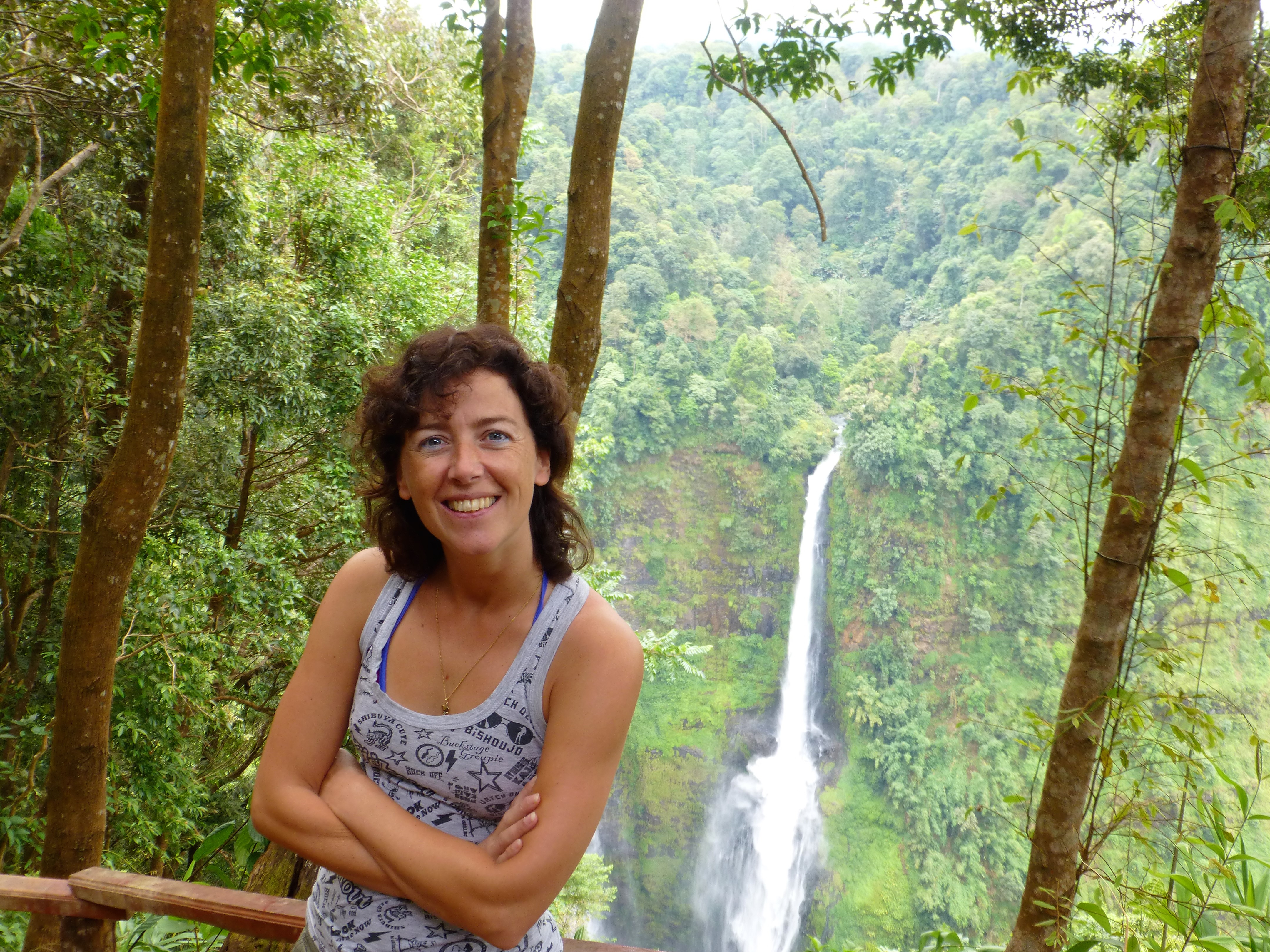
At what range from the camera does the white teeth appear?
93 cm

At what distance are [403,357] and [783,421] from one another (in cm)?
2170

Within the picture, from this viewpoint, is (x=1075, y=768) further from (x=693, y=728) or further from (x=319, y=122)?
(x=693, y=728)

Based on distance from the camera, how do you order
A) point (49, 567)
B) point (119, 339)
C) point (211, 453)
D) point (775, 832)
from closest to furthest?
point (119, 339)
point (49, 567)
point (211, 453)
point (775, 832)

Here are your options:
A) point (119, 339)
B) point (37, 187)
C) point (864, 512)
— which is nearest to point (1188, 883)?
point (37, 187)

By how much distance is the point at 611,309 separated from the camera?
21922 mm

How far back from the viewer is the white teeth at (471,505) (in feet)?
3.05

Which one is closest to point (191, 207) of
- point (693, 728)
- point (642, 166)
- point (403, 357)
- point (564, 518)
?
point (403, 357)

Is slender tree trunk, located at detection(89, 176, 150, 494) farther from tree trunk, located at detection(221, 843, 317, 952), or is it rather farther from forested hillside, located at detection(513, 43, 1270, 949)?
forested hillside, located at detection(513, 43, 1270, 949)

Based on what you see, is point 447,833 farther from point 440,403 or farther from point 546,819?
point 440,403

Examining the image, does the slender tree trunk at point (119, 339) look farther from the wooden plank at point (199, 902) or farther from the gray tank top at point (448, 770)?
the gray tank top at point (448, 770)

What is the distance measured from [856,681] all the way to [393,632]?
19.9 m

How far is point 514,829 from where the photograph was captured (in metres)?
0.82

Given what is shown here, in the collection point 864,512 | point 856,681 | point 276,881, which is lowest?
point 856,681

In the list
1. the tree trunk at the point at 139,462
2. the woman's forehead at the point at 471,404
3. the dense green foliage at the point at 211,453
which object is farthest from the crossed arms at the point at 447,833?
the dense green foliage at the point at 211,453
